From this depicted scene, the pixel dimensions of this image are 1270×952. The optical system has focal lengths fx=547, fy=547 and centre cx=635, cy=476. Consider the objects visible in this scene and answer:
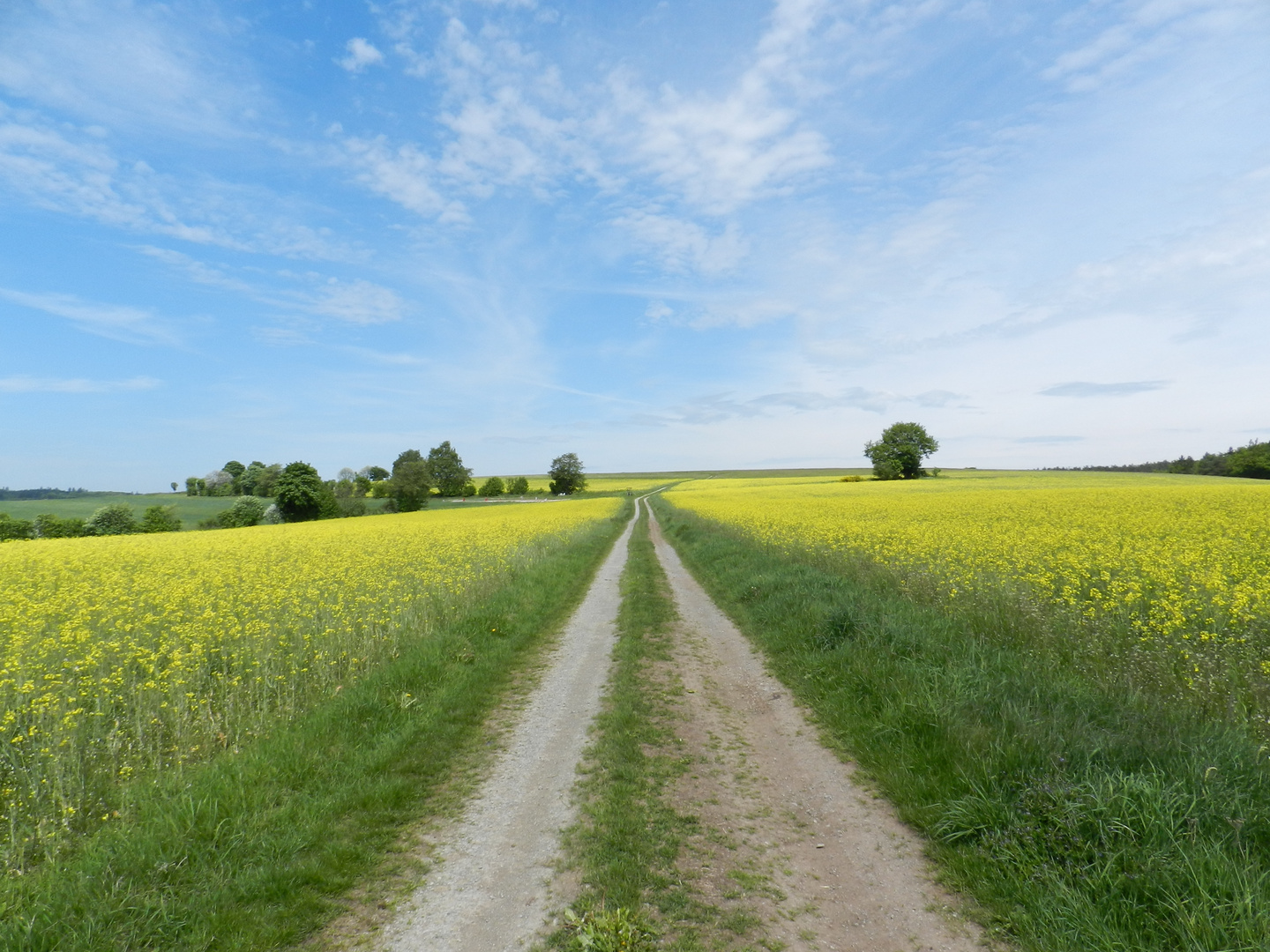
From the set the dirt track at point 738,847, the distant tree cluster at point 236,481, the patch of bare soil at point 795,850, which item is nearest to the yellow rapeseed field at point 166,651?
the dirt track at point 738,847

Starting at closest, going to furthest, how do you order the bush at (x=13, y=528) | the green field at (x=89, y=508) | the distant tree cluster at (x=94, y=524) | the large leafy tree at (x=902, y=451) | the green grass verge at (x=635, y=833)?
the green grass verge at (x=635, y=833) < the bush at (x=13, y=528) < the distant tree cluster at (x=94, y=524) < the green field at (x=89, y=508) < the large leafy tree at (x=902, y=451)

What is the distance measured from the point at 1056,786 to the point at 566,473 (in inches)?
4165

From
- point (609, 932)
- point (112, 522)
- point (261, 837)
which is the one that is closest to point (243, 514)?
point (112, 522)

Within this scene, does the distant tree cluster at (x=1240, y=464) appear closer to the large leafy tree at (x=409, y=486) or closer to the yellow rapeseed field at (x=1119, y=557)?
the yellow rapeseed field at (x=1119, y=557)

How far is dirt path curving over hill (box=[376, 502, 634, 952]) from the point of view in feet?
10.7

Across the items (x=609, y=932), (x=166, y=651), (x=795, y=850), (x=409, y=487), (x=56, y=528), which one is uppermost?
(x=409, y=487)

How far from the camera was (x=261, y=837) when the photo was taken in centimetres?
404

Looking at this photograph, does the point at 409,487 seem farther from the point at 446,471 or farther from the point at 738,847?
the point at 738,847

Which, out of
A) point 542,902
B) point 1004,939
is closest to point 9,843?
point 542,902

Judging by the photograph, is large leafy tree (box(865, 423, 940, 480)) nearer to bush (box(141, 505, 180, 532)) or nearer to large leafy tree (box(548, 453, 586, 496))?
large leafy tree (box(548, 453, 586, 496))

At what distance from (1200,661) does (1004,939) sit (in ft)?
15.6

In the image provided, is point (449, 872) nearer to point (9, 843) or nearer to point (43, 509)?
point (9, 843)

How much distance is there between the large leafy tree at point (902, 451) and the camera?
79.1 meters

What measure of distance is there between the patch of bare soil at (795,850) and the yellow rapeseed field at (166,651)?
4770 millimetres
